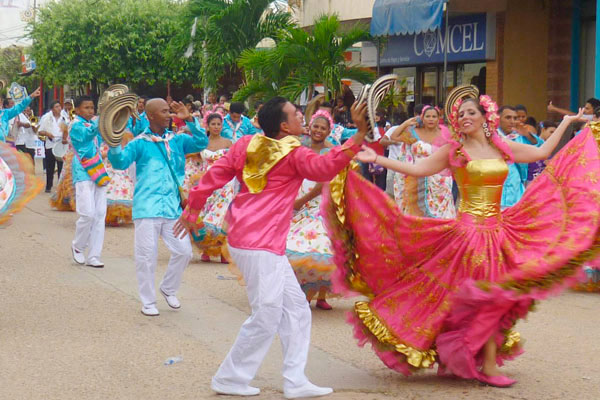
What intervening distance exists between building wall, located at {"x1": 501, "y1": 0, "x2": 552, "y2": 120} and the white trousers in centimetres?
1432

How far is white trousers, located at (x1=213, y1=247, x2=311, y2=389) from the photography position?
557 cm

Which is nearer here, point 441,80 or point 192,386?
point 192,386

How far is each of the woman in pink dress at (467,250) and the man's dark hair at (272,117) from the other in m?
0.62

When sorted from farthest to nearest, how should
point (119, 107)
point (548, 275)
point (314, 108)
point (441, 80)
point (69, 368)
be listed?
point (441, 80)
point (314, 108)
point (119, 107)
point (69, 368)
point (548, 275)

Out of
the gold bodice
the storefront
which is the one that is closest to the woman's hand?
the gold bodice

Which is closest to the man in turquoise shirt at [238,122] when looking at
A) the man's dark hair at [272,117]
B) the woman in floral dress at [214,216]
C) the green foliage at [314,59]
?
the woman in floral dress at [214,216]

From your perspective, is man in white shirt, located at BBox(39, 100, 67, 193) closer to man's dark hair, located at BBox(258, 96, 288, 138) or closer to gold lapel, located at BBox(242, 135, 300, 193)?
man's dark hair, located at BBox(258, 96, 288, 138)

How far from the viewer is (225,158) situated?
585cm

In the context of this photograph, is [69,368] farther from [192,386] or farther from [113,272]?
[113,272]

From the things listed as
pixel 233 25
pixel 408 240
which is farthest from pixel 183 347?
pixel 233 25

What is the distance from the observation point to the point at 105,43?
33875 millimetres

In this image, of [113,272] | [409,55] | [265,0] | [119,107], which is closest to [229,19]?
[265,0]

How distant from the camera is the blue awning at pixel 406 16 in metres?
16.2

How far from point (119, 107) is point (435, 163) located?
2.89m
